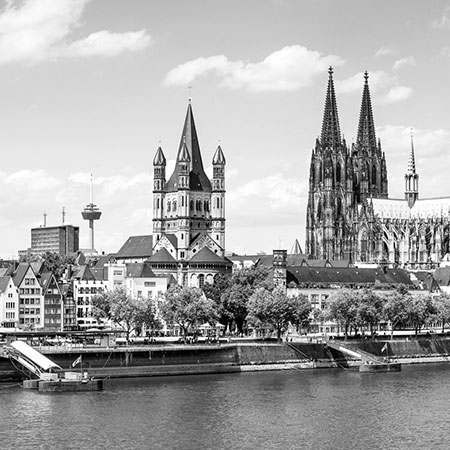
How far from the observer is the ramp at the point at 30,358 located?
372ft

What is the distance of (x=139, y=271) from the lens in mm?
181125

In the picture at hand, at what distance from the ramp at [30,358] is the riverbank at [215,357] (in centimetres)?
114

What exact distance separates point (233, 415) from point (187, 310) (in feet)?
181

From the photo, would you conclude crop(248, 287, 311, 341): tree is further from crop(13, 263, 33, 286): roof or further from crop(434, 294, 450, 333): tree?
crop(13, 263, 33, 286): roof

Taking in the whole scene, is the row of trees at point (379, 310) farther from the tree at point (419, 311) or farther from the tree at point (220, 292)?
the tree at point (220, 292)

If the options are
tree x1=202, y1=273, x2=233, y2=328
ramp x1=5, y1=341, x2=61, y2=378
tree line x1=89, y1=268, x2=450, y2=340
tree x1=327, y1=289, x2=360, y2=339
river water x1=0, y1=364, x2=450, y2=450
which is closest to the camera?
river water x1=0, y1=364, x2=450, y2=450

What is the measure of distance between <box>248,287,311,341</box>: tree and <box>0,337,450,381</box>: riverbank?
23.8 ft

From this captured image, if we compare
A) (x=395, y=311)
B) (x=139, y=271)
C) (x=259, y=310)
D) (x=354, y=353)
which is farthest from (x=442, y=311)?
(x=139, y=271)

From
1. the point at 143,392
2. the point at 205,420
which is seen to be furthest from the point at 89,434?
the point at 143,392

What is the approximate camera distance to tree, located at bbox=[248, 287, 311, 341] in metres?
152

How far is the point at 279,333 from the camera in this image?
151875 mm

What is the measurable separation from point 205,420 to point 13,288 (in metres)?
77.1

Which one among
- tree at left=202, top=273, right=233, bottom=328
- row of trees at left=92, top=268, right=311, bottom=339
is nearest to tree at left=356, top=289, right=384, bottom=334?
row of trees at left=92, top=268, right=311, bottom=339

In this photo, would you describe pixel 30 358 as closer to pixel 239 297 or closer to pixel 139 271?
pixel 239 297
